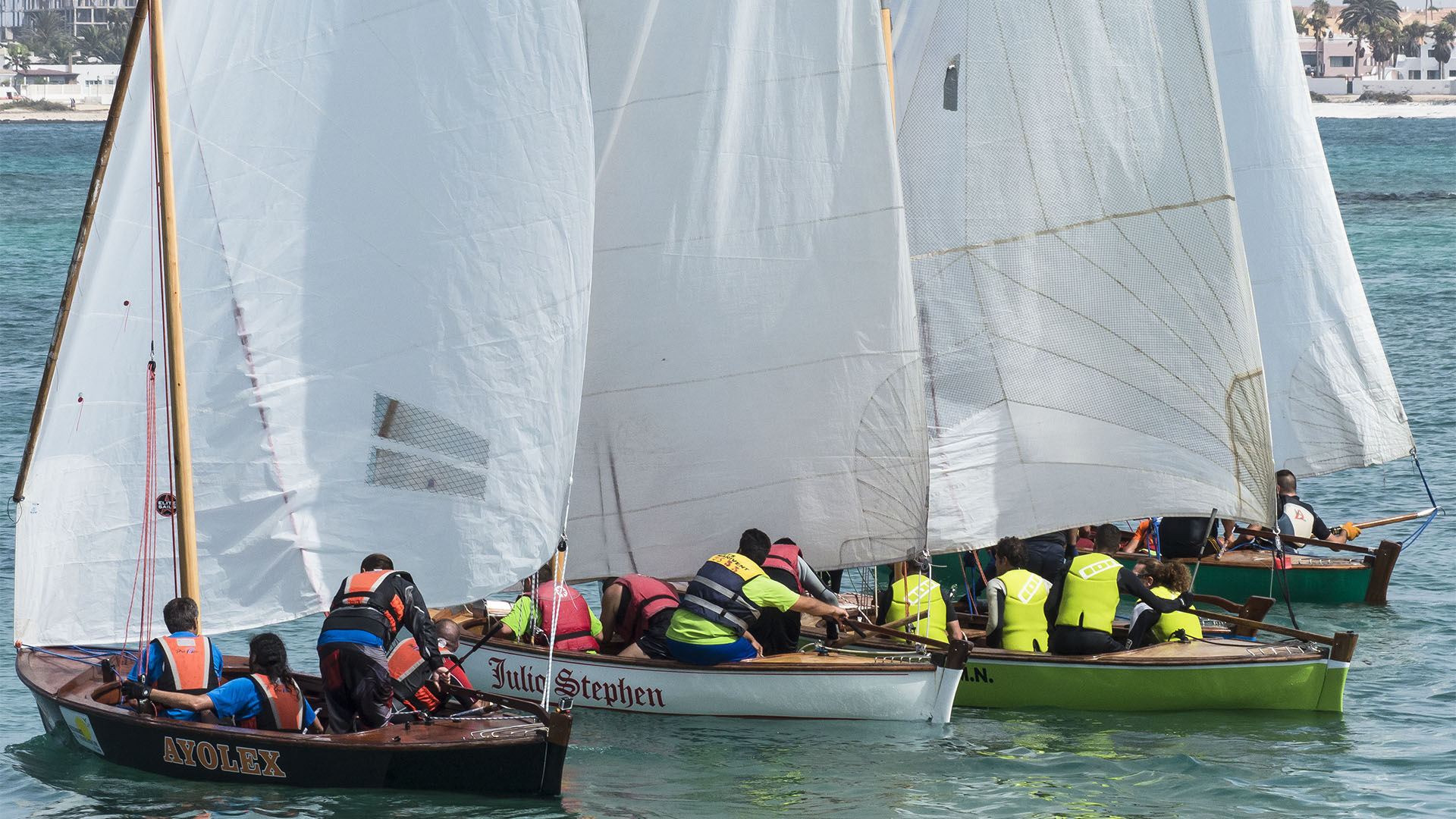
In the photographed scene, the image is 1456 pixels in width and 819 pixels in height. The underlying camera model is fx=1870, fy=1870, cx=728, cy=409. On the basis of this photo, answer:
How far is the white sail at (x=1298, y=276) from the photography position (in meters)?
22.2

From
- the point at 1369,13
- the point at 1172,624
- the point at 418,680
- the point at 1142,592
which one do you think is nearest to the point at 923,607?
the point at 1142,592

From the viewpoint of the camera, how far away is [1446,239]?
6369 cm

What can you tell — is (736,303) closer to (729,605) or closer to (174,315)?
(729,605)

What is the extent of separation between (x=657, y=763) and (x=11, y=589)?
9.47 m

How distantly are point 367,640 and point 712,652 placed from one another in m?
3.41

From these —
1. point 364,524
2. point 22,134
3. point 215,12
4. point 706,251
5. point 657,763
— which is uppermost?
point 22,134

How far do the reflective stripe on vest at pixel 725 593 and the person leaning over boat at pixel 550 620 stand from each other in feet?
4.56

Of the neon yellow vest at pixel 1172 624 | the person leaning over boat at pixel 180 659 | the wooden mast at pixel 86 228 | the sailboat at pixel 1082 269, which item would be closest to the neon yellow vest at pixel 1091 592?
the neon yellow vest at pixel 1172 624

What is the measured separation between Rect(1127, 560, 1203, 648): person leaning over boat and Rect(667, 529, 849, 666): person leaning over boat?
2826mm

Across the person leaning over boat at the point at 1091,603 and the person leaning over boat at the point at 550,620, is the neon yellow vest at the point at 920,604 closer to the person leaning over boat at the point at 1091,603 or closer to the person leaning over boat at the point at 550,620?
the person leaning over boat at the point at 1091,603

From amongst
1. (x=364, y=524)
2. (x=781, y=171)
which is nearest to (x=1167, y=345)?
(x=781, y=171)

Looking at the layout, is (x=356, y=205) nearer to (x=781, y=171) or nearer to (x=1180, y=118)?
(x=781, y=171)

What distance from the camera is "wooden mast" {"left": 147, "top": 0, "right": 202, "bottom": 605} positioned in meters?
12.0

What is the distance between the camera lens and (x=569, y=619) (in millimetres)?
15562
